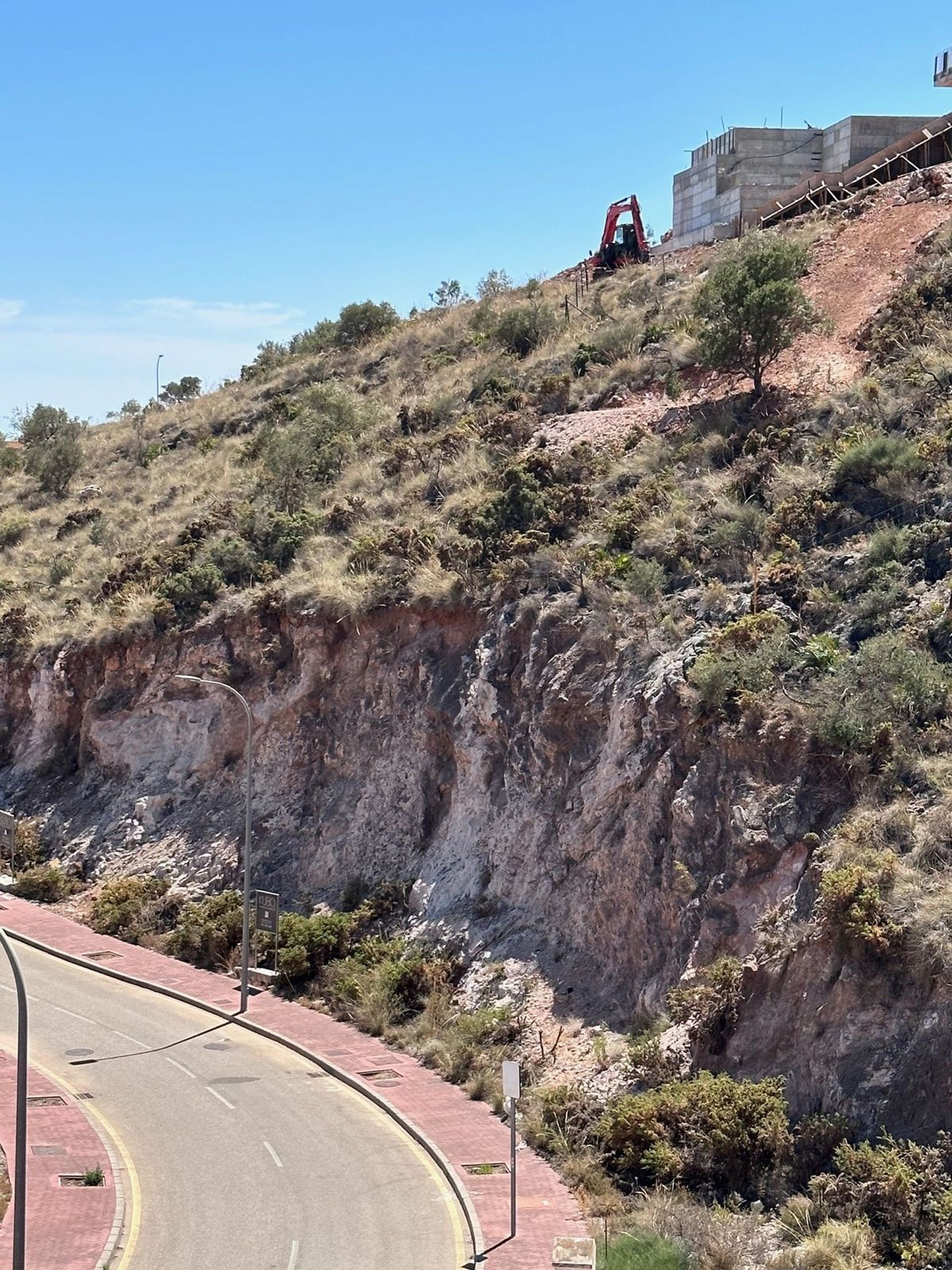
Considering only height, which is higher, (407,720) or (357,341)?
(357,341)

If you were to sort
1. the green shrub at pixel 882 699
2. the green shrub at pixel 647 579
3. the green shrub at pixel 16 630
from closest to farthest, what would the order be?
the green shrub at pixel 882 699
the green shrub at pixel 647 579
the green shrub at pixel 16 630

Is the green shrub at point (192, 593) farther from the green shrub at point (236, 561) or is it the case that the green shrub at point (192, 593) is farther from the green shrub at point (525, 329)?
the green shrub at point (525, 329)

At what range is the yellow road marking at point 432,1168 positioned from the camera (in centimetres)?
1830

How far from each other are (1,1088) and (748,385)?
82.6 ft

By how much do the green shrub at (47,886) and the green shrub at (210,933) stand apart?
175 inches

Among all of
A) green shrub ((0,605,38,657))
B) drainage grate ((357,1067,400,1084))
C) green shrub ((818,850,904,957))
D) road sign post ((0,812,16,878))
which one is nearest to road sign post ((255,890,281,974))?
drainage grate ((357,1067,400,1084))

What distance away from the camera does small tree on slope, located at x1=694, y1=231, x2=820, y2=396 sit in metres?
34.9

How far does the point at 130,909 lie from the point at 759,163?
3620cm

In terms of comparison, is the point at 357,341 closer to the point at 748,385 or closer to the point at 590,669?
the point at 748,385

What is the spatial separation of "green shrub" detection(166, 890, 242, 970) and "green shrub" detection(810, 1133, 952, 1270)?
16716 millimetres

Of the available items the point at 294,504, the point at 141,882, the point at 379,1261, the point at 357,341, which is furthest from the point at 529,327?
the point at 379,1261

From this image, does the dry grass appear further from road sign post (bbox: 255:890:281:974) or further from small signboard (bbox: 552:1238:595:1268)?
small signboard (bbox: 552:1238:595:1268)

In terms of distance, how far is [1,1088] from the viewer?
24141 mm

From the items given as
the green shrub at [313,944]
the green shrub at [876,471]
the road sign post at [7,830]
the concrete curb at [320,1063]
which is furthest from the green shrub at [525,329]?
the concrete curb at [320,1063]
